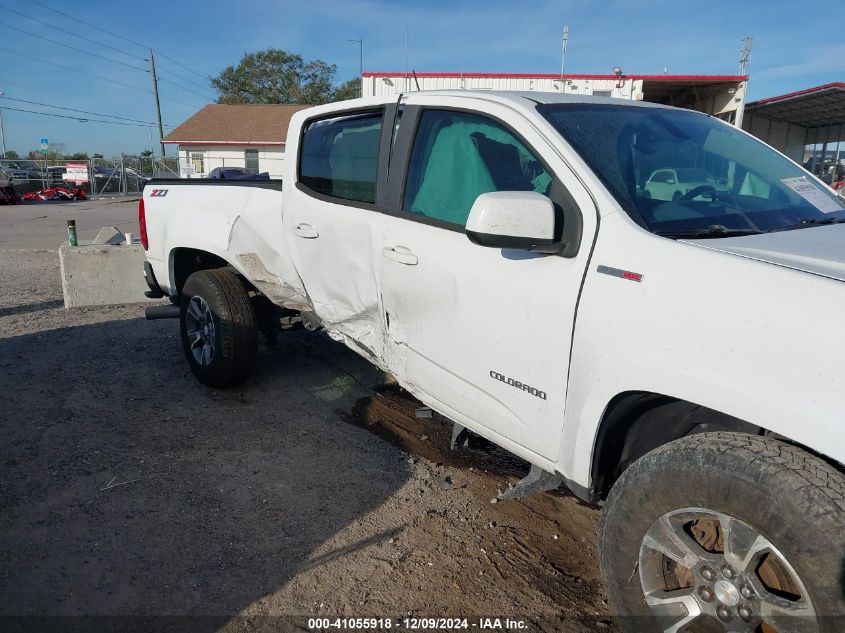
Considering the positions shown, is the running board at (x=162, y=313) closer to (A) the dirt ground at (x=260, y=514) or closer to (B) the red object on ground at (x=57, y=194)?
(A) the dirt ground at (x=260, y=514)

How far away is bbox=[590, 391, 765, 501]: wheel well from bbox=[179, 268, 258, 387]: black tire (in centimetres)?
302

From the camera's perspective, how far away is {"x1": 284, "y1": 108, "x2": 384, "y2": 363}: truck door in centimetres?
353

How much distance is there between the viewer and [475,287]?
2.79 meters

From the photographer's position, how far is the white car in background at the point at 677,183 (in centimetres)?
263

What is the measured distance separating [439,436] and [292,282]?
1.41 meters

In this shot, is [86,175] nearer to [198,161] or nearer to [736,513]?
[198,161]

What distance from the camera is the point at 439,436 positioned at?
4434 millimetres

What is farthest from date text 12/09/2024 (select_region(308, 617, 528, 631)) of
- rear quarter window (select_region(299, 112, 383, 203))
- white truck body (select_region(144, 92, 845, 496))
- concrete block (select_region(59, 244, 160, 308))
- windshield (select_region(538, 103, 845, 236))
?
concrete block (select_region(59, 244, 160, 308))

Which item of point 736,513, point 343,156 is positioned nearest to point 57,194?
point 343,156

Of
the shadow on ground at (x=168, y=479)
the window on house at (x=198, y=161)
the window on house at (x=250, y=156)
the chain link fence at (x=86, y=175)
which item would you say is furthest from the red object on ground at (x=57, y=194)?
the shadow on ground at (x=168, y=479)

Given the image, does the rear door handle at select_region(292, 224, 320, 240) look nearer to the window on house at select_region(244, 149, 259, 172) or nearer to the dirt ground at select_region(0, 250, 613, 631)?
the dirt ground at select_region(0, 250, 613, 631)

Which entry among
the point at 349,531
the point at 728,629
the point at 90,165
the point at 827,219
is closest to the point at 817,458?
the point at 728,629

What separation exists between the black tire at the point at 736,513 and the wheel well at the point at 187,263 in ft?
12.5

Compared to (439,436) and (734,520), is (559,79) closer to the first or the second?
(439,436)
